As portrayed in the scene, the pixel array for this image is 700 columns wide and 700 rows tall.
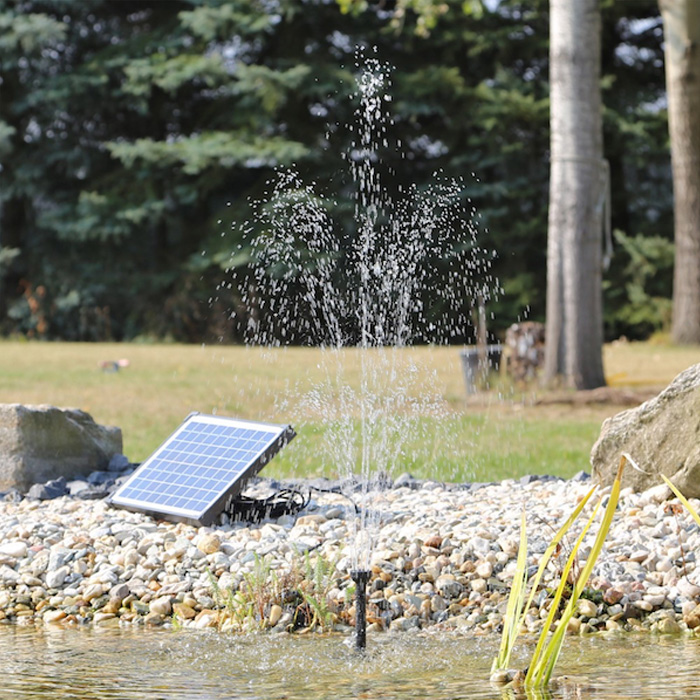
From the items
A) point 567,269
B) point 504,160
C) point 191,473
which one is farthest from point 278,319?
point 191,473

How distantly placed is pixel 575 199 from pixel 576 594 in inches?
253

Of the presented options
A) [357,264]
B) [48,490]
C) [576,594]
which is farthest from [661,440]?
[357,264]

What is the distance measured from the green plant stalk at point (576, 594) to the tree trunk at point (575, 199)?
6.19 m

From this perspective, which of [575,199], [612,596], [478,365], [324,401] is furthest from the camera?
[478,365]

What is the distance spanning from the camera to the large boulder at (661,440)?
→ 4.50 m

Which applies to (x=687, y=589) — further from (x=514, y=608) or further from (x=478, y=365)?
(x=478, y=365)

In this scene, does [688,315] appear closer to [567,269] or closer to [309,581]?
[567,269]

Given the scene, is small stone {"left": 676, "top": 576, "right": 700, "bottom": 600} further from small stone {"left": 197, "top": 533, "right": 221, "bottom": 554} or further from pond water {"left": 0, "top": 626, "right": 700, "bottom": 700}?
small stone {"left": 197, "top": 533, "right": 221, "bottom": 554}

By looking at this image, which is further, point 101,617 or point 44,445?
point 44,445

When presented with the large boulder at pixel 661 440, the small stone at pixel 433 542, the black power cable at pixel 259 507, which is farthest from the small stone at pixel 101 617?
the large boulder at pixel 661 440

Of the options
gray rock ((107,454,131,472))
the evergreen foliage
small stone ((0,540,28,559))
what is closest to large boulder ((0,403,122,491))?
gray rock ((107,454,131,472))

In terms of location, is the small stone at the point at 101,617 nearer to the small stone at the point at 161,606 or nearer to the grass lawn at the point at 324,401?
the small stone at the point at 161,606

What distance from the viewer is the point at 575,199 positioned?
8852 mm

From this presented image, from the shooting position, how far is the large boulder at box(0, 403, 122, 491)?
17.3 ft
